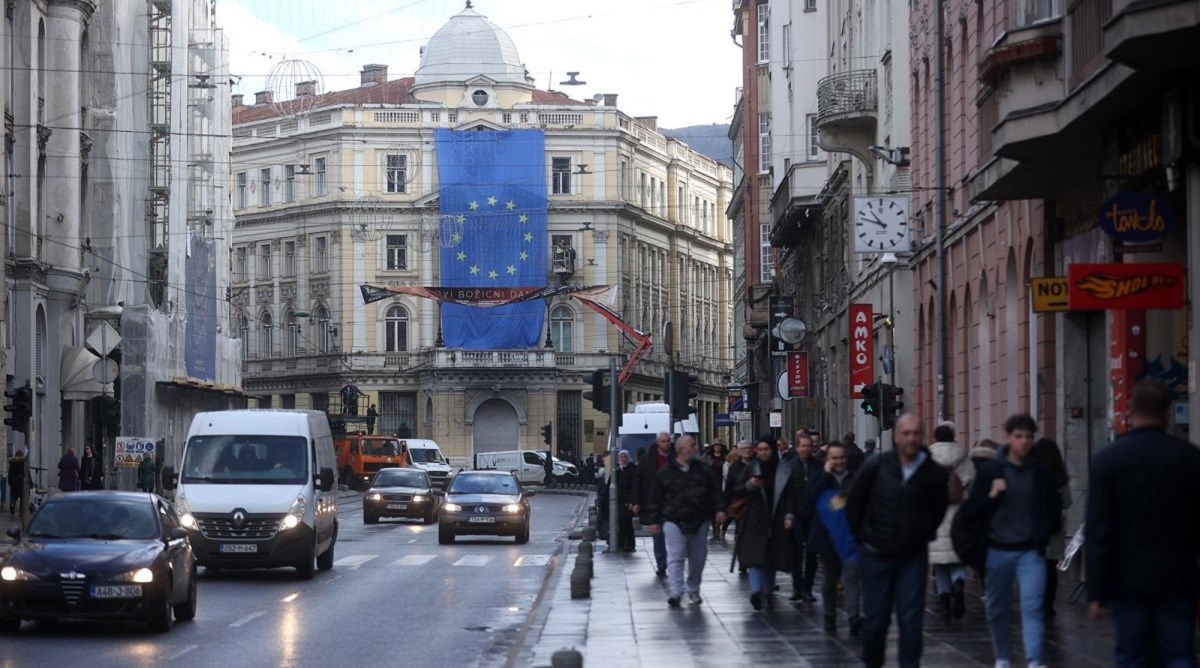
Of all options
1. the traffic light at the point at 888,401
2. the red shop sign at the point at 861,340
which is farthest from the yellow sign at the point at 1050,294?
the red shop sign at the point at 861,340

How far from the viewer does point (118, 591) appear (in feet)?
62.0

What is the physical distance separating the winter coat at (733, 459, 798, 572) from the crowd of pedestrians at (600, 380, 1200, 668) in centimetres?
2

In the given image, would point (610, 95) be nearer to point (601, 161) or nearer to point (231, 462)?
point (601, 161)

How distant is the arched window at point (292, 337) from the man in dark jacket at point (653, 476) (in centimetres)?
8228

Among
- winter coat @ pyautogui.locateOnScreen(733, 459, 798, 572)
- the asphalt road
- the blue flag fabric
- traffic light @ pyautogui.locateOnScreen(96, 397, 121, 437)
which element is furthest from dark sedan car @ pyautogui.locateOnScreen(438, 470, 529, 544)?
the blue flag fabric

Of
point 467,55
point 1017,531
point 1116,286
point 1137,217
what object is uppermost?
point 467,55

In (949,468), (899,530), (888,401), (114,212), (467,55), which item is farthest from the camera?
(467,55)

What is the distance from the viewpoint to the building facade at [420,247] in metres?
103

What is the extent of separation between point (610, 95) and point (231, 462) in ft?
289

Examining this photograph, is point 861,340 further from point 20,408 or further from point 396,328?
point 396,328

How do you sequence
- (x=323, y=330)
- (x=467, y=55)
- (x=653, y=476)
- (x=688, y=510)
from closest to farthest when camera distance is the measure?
(x=688, y=510)
(x=653, y=476)
(x=467, y=55)
(x=323, y=330)

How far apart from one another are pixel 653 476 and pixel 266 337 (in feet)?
289

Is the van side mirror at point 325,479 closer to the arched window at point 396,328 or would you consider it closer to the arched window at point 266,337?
the arched window at point 396,328

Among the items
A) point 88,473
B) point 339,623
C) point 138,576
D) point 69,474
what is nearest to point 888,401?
point 339,623
